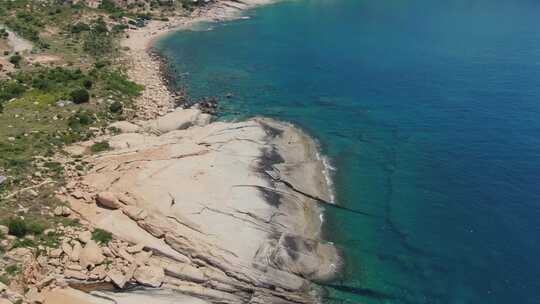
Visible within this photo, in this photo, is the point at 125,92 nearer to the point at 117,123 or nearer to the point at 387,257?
the point at 117,123

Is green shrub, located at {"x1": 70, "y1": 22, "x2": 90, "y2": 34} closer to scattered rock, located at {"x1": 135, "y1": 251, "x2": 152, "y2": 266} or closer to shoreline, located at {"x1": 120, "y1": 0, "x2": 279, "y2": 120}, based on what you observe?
shoreline, located at {"x1": 120, "y1": 0, "x2": 279, "y2": 120}

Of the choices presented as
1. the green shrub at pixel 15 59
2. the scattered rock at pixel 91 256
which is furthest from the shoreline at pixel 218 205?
the green shrub at pixel 15 59

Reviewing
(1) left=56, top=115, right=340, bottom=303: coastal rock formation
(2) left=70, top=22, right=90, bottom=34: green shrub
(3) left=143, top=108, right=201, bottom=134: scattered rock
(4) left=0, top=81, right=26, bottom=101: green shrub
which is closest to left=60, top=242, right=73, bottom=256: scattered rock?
(1) left=56, top=115, right=340, bottom=303: coastal rock formation

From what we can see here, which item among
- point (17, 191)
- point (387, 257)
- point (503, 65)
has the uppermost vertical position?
point (503, 65)

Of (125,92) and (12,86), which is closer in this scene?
(12,86)

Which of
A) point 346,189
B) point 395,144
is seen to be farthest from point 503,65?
point 346,189

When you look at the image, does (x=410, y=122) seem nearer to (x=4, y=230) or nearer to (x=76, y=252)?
(x=76, y=252)

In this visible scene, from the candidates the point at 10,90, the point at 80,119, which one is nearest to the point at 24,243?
the point at 80,119
